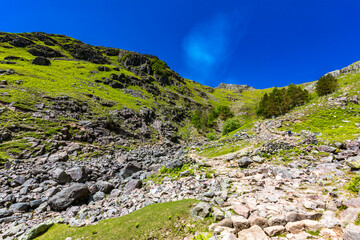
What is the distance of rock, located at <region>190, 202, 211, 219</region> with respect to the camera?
30.1 ft

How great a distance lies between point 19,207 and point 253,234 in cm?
2083

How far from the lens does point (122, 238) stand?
8.52 m

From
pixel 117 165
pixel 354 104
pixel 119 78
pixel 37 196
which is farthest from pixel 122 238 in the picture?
pixel 119 78

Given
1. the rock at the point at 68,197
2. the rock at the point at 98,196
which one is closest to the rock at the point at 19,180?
the rock at the point at 68,197

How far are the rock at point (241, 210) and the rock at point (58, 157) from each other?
1168 inches

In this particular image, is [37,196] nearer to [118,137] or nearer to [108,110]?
[118,137]

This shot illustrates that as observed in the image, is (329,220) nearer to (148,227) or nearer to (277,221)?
(277,221)

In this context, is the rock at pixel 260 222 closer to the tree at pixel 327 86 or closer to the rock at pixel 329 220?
the rock at pixel 329 220

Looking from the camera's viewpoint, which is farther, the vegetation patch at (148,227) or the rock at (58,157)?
the rock at (58,157)

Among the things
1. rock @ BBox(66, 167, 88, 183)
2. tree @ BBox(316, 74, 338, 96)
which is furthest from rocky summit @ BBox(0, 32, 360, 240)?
tree @ BBox(316, 74, 338, 96)

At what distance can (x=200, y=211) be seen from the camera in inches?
372

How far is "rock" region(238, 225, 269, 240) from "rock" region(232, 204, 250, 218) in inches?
45.1

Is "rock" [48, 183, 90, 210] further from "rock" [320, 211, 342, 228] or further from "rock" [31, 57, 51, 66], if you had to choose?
"rock" [31, 57, 51, 66]

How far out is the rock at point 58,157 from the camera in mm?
25031
